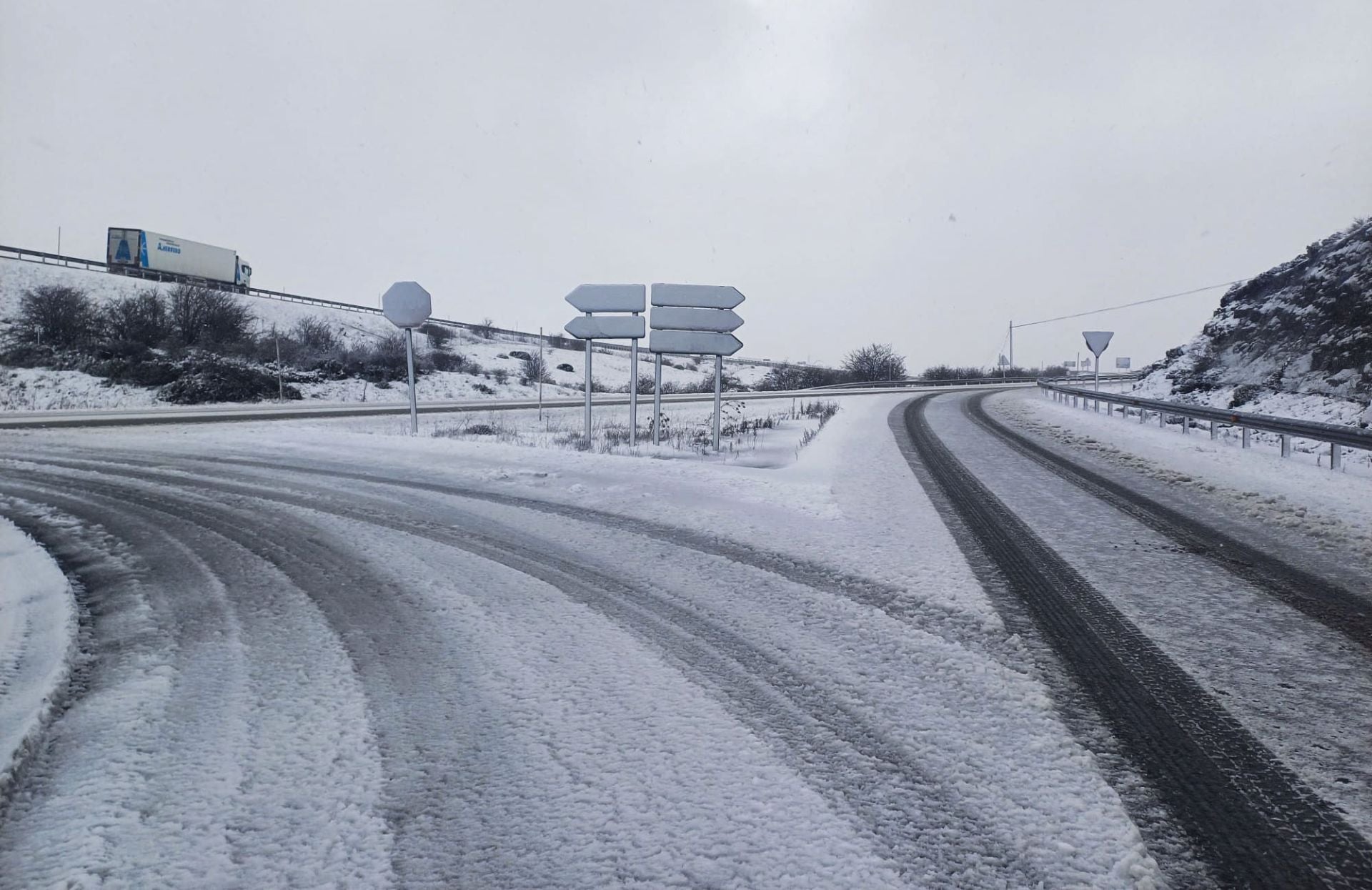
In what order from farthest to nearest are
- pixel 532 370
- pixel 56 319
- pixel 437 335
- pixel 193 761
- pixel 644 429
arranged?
pixel 437 335 < pixel 532 370 < pixel 56 319 < pixel 644 429 < pixel 193 761

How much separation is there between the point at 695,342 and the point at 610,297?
1.87 m

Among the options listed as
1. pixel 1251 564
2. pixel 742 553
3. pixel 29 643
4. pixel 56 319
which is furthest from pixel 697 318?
pixel 56 319

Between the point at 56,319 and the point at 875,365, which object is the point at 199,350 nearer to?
the point at 56,319

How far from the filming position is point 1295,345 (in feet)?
73.8

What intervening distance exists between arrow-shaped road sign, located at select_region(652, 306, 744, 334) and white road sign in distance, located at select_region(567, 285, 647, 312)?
40cm

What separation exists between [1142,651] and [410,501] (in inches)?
265

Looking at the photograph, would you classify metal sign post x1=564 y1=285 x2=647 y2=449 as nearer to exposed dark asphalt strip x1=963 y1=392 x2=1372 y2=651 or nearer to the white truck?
exposed dark asphalt strip x1=963 y1=392 x2=1372 y2=651

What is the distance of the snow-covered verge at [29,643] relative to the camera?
9.42 ft

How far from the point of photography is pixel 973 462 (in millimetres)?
11352

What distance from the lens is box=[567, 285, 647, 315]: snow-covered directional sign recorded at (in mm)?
13430

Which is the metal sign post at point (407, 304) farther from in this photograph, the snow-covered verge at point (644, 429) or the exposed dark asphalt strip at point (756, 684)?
the exposed dark asphalt strip at point (756, 684)

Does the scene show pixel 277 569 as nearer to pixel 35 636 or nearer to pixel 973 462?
pixel 35 636

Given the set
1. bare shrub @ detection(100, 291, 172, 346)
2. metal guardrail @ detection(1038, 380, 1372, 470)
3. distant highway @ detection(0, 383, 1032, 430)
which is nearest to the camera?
metal guardrail @ detection(1038, 380, 1372, 470)

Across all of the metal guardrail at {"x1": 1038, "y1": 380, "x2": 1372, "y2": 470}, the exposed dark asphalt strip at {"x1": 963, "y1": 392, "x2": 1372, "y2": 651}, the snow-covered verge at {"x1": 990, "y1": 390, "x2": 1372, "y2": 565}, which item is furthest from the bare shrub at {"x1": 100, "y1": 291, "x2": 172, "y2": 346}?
the metal guardrail at {"x1": 1038, "y1": 380, "x2": 1372, "y2": 470}
